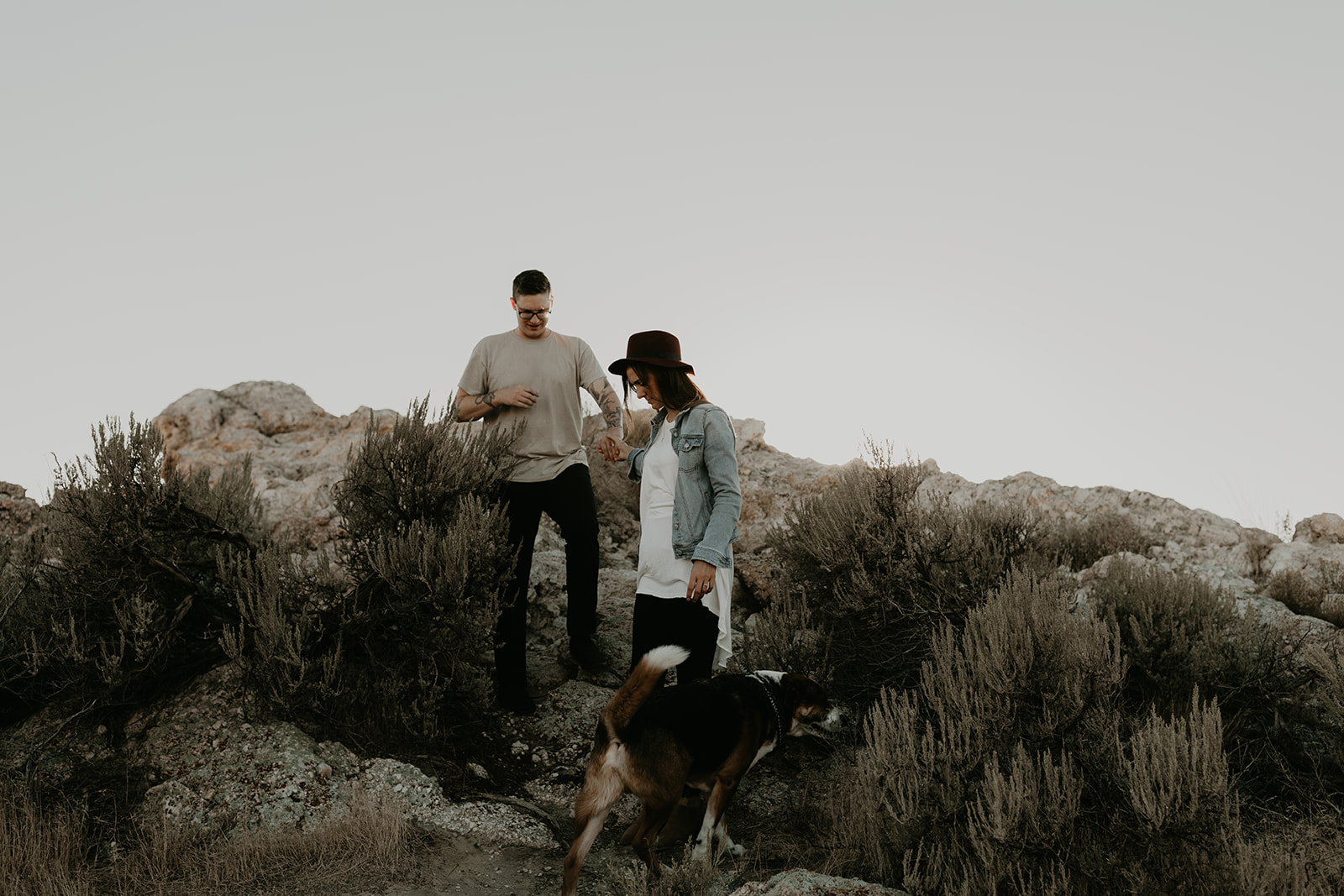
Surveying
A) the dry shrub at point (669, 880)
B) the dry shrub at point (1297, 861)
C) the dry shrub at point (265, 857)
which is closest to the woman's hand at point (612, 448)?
the dry shrub at point (265, 857)

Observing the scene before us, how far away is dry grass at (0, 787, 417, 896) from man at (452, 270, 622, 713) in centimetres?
148

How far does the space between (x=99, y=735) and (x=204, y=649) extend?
0.71 metres

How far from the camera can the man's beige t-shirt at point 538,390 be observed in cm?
524

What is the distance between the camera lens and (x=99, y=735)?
15.3 ft

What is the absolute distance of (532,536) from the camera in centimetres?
534

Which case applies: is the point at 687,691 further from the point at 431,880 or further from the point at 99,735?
the point at 99,735

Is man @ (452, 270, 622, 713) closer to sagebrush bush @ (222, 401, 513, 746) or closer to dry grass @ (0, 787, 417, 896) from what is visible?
sagebrush bush @ (222, 401, 513, 746)

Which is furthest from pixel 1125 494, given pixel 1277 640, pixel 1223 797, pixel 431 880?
pixel 431 880

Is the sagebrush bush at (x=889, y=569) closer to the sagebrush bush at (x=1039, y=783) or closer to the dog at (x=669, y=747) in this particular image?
the sagebrush bush at (x=1039, y=783)

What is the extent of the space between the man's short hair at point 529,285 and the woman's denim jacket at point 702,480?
1.74 m

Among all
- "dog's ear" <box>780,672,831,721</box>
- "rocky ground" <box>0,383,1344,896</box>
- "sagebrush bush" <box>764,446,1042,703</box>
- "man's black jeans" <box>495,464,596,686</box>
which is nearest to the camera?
"rocky ground" <box>0,383,1344,896</box>

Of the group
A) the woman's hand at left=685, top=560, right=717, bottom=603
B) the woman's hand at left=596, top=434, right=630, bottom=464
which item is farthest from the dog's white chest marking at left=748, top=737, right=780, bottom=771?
the woman's hand at left=596, top=434, right=630, bottom=464

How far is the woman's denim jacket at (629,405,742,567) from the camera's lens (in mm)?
3895

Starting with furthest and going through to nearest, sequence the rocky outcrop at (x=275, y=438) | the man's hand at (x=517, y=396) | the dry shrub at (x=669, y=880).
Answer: the rocky outcrop at (x=275, y=438) < the man's hand at (x=517, y=396) < the dry shrub at (x=669, y=880)
